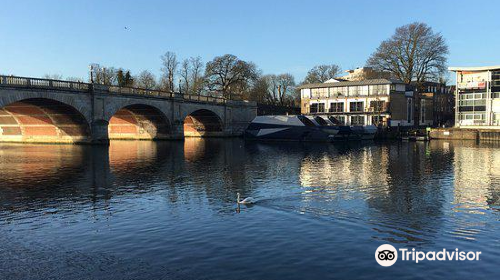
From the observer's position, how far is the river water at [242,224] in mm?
11680

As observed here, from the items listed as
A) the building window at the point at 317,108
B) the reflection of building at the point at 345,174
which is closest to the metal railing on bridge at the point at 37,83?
the reflection of building at the point at 345,174

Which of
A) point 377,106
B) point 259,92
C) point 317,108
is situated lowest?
point 317,108

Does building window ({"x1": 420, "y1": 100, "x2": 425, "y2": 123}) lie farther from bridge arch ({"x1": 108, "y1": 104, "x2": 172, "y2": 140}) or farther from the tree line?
bridge arch ({"x1": 108, "y1": 104, "x2": 172, "y2": 140})

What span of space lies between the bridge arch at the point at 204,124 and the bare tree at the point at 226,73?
59.5 ft

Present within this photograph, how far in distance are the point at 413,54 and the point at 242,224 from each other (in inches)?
3377

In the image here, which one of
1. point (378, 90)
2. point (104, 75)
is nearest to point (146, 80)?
point (104, 75)

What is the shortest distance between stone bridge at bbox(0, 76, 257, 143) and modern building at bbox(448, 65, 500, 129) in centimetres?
4365

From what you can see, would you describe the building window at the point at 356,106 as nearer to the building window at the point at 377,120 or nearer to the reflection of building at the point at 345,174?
the building window at the point at 377,120

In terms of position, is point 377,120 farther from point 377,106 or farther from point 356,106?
point 356,106

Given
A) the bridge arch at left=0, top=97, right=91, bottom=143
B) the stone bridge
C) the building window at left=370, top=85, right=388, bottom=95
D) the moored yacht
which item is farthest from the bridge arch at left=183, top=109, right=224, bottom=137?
the building window at left=370, top=85, right=388, bottom=95

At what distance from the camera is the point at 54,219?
17.0 metres

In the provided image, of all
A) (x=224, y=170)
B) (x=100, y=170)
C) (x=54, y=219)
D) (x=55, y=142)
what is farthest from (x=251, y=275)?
(x=55, y=142)

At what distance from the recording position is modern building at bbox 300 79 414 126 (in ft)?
277

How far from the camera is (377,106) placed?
8469 cm
